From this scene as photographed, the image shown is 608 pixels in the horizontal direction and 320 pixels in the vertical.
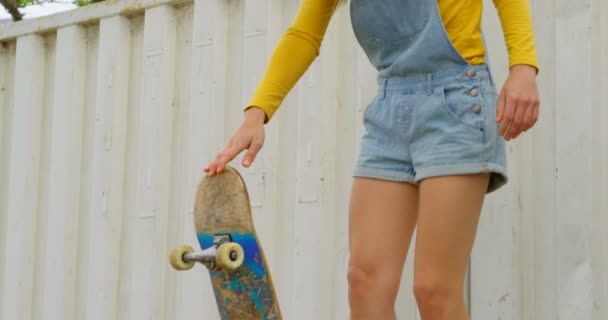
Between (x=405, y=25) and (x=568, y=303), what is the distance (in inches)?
45.1

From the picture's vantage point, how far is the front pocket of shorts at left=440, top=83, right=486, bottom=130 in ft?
8.46

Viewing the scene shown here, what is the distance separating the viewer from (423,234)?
8.54ft

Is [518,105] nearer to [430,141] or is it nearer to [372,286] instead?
[430,141]

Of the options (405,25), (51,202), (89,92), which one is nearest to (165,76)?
(89,92)

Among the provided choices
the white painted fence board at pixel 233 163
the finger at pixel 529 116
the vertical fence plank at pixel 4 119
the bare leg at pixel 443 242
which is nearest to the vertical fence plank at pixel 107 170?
the white painted fence board at pixel 233 163

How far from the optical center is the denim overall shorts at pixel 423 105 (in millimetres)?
2578

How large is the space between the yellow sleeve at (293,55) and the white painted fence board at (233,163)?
2.65 feet

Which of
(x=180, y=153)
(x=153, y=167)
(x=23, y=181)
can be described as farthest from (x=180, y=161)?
(x=23, y=181)

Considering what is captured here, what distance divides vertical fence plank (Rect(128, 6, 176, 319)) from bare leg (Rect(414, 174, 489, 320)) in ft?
7.21

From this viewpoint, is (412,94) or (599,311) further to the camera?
(599,311)

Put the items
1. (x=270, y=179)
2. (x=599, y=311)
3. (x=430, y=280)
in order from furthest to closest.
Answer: (x=270, y=179) < (x=599, y=311) < (x=430, y=280)

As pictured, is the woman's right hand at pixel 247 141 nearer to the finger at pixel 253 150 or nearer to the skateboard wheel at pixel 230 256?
the finger at pixel 253 150

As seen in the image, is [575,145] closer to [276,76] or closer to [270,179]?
[276,76]

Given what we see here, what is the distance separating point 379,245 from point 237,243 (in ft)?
1.32
